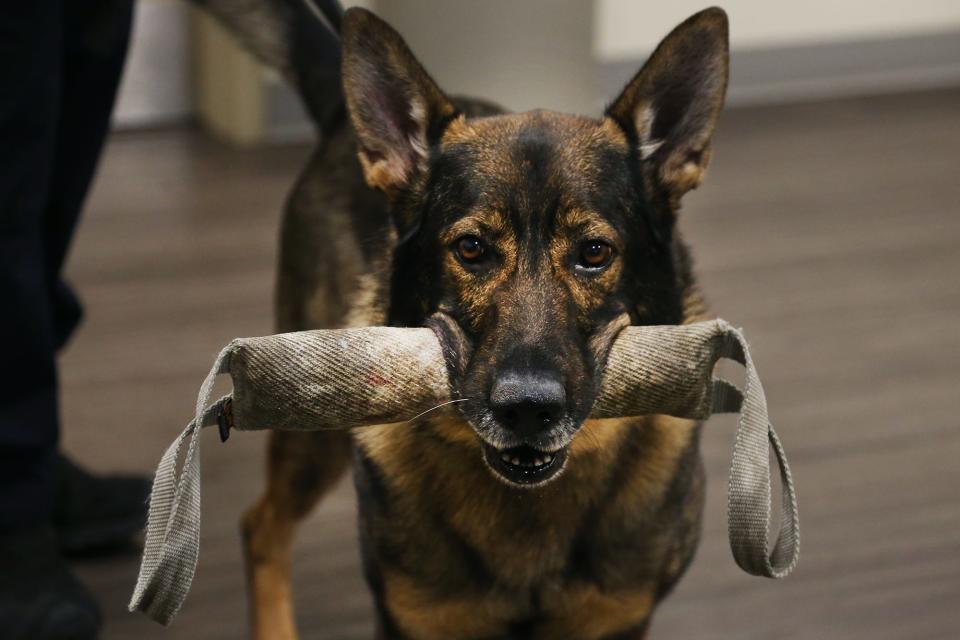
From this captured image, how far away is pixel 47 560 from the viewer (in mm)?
2281

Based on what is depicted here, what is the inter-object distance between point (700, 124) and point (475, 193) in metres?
0.31

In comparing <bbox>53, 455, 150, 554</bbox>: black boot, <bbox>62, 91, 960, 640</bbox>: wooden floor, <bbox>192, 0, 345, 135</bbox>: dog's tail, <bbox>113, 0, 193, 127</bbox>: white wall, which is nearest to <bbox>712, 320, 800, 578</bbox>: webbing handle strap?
<bbox>62, 91, 960, 640</bbox>: wooden floor

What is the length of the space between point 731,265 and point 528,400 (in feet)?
8.63

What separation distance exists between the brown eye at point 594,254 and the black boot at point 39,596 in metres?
1.14

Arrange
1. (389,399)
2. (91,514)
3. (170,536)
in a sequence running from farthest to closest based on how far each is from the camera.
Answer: (91,514), (389,399), (170,536)

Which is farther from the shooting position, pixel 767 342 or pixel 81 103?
pixel 767 342

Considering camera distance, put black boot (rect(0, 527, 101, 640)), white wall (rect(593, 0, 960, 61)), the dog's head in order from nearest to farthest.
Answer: the dog's head
black boot (rect(0, 527, 101, 640))
white wall (rect(593, 0, 960, 61))

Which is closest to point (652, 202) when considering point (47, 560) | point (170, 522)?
point (170, 522)

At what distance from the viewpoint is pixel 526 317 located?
60.6 inches

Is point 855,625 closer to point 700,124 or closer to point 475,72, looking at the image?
point 700,124

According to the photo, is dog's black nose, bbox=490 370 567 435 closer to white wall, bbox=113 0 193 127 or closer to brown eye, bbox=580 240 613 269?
brown eye, bbox=580 240 613 269

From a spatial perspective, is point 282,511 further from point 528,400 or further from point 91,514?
point 528,400

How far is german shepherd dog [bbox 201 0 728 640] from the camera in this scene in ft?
5.18

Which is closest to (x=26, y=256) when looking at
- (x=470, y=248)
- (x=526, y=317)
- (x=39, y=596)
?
(x=39, y=596)
